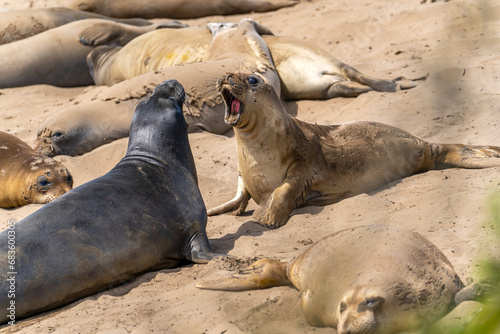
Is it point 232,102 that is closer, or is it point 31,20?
point 232,102

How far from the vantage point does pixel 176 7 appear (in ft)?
36.0

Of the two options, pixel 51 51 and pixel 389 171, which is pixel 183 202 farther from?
pixel 51 51

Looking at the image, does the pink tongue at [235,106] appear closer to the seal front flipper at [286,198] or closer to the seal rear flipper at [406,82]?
the seal front flipper at [286,198]

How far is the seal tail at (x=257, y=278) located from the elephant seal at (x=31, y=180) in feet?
9.51

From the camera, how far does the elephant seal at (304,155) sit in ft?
15.3

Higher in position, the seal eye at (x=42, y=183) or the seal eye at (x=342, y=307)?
the seal eye at (x=342, y=307)

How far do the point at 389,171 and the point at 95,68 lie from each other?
5.26 m

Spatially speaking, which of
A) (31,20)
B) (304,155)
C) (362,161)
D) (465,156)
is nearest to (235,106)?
(304,155)

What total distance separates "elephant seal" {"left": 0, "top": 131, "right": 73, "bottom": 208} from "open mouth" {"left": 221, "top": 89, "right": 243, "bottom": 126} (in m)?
1.85

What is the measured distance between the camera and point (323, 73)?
7.17 meters

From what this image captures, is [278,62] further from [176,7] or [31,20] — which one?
[31,20]

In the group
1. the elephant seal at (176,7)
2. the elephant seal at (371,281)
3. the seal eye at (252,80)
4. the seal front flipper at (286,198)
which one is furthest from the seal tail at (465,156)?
the elephant seal at (176,7)

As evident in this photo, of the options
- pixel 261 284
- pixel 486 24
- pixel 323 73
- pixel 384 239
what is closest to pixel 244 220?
pixel 261 284

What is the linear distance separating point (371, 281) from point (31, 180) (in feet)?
13.5
